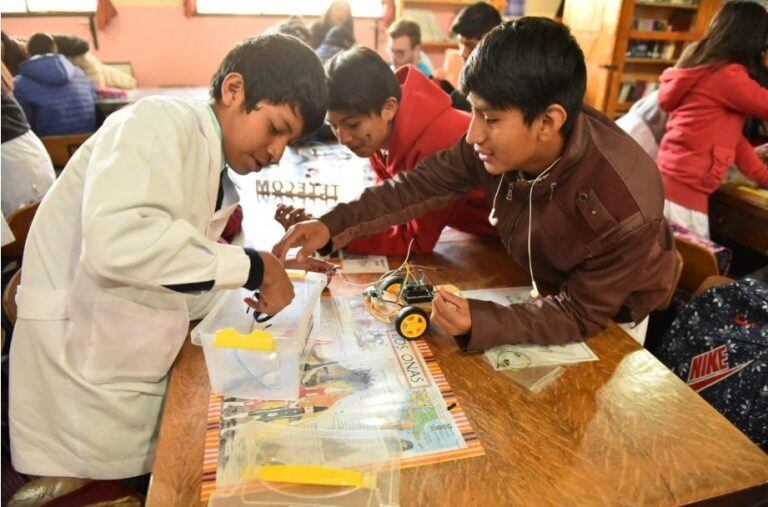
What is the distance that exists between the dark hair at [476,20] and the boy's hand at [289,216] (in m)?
→ 1.81

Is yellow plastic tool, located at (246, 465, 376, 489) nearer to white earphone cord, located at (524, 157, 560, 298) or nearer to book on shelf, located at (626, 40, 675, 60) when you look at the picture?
white earphone cord, located at (524, 157, 560, 298)

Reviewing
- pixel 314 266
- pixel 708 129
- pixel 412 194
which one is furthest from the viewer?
pixel 708 129

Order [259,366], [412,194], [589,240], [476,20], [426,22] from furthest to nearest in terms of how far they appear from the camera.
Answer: [426,22] → [476,20] → [412,194] → [589,240] → [259,366]

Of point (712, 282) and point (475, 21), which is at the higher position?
point (475, 21)

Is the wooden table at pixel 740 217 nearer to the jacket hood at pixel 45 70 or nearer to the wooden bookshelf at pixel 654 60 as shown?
the wooden bookshelf at pixel 654 60

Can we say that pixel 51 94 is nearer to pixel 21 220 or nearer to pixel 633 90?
pixel 21 220

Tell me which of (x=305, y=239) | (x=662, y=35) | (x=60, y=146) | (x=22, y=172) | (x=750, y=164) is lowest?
(x=60, y=146)

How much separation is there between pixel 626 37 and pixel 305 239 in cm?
439

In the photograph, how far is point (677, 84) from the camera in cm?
232

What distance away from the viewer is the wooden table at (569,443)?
706 millimetres

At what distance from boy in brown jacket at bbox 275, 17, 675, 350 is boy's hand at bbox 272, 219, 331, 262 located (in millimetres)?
397

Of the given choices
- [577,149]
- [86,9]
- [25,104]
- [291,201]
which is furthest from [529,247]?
[86,9]

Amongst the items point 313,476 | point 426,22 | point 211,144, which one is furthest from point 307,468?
point 426,22

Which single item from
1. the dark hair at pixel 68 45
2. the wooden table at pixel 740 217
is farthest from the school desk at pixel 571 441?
the dark hair at pixel 68 45
